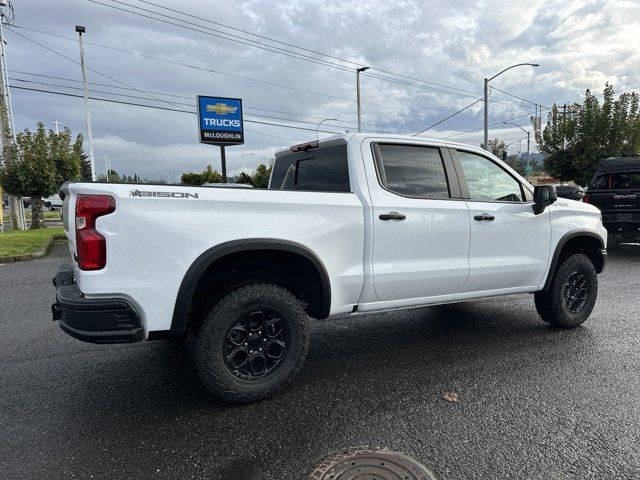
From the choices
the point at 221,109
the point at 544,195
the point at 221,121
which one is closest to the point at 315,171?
the point at 544,195

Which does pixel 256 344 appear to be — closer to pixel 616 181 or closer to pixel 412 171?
pixel 412 171

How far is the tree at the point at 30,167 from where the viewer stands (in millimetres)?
14711

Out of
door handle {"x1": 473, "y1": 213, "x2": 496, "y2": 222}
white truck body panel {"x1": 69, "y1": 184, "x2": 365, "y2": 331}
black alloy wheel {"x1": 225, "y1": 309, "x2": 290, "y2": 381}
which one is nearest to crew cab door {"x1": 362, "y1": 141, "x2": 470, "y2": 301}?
door handle {"x1": 473, "y1": 213, "x2": 496, "y2": 222}

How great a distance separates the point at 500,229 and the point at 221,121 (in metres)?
17.1

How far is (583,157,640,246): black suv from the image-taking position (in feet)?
31.7

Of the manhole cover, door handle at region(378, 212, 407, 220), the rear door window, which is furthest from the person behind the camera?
the rear door window

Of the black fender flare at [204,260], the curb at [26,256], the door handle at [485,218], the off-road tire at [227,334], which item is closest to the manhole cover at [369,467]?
the off-road tire at [227,334]

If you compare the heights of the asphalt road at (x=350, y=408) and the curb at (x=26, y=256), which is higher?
the curb at (x=26, y=256)

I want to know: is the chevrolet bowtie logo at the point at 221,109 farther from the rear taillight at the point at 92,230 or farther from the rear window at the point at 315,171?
the rear taillight at the point at 92,230

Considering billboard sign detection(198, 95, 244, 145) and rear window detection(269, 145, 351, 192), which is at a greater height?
billboard sign detection(198, 95, 244, 145)

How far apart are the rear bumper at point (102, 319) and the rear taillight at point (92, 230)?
211 millimetres

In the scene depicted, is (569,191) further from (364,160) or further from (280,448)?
(280,448)

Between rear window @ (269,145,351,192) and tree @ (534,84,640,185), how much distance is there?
20292mm

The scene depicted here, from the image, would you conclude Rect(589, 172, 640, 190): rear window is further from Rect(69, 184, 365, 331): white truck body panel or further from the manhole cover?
the manhole cover
